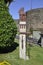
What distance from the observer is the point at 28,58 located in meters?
11.0

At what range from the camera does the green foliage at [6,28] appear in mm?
12211

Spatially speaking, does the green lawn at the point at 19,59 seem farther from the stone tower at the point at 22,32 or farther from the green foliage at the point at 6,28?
the green foliage at the point at 6,28

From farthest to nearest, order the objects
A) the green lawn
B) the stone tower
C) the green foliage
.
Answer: the green foliage, the green lawn, the stone tower

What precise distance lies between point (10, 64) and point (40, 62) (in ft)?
5.41

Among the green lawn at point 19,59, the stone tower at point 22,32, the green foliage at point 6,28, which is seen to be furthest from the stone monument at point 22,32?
the green foliage at point 6,28

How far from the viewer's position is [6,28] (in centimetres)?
1241

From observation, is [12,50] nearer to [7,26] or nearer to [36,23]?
[7,26]

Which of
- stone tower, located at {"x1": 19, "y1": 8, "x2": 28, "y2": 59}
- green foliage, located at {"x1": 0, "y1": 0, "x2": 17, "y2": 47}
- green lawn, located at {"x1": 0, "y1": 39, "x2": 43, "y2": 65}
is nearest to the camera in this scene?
stone tower, located at {"x1": 19, "y1": 8, "x2": 28, "y2": 59}

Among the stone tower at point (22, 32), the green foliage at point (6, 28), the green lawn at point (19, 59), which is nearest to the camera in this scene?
the stone tower at point (22, 32)

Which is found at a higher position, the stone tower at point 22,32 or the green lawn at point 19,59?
the stone tower at point 22,32

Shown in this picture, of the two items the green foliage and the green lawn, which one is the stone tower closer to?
the green lawn

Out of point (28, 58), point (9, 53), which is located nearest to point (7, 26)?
point (9, 53)

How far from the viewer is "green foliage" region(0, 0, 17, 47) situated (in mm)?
12211

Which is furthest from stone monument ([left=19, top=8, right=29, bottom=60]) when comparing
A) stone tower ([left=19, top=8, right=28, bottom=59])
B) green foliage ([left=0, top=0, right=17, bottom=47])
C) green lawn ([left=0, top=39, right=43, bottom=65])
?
green foliage ([left=0, top=0, right=17, bottom=47])
